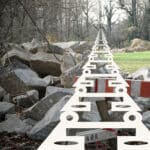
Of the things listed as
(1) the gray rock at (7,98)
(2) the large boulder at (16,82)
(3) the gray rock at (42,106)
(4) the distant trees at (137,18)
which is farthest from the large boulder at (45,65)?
(4) the distant trees at (137,18)

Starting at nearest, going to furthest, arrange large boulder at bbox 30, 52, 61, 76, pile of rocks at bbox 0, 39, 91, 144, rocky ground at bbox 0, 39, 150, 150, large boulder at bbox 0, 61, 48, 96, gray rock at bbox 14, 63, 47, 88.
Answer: rocky ground at bbox 0, 39, 150, 150, pile of rocks at bbox 0, 39, 91, 144, large boulder at bbox 0, 61, 48, 96, gray rock at bbox 14, 63, 47, 88, large boulder at bbox 30, 52, 61, 76

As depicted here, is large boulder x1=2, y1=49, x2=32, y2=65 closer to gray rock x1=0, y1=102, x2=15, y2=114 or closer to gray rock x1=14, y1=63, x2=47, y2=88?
gray rock x1=14, y1=63, x2=47, y2=88

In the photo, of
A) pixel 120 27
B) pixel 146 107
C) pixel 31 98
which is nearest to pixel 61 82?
pixel 31 98

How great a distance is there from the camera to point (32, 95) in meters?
11.5

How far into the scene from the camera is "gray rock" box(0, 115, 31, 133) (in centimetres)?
799

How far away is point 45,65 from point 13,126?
8959 mm

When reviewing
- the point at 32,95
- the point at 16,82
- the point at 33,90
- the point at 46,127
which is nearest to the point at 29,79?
the point at 16,82

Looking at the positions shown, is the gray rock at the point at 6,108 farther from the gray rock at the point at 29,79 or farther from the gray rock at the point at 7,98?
the gray rock at the point at 29,79

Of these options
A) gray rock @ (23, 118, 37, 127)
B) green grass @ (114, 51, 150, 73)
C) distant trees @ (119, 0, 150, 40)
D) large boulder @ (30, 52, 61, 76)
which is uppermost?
distant trees @ (119, 0, 150, 40)

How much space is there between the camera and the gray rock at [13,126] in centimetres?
799

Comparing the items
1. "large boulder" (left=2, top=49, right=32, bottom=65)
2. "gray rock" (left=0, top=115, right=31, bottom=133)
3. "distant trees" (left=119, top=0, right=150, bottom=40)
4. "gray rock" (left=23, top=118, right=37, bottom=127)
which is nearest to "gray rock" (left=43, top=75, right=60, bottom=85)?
Result: "large boulder" (left=2, top=49, right=32, bottom=65)

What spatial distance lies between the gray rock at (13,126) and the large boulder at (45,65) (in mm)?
8594

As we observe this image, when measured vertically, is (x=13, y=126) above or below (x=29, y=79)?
below

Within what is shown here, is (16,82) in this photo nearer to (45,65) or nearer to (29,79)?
(29,79)
